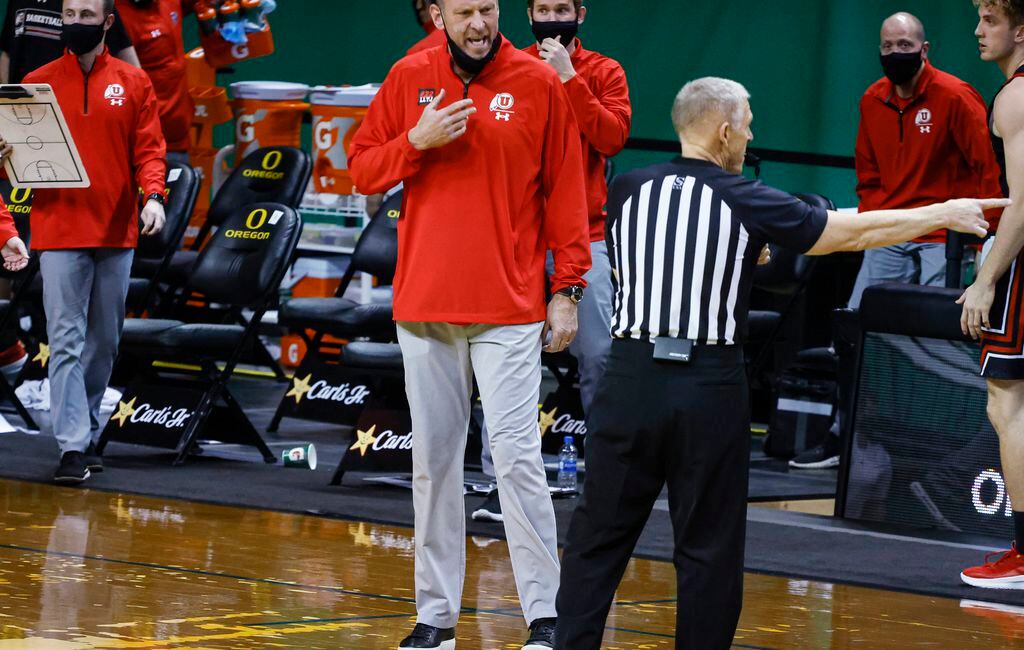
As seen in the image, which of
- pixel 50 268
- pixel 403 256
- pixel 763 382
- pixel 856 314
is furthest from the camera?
pixel 763 382

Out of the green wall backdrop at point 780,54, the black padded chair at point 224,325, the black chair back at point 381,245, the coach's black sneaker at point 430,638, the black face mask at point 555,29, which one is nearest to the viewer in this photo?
the coach's black sneaker at point 430,638

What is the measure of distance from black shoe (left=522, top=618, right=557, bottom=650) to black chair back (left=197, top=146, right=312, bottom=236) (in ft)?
15.0

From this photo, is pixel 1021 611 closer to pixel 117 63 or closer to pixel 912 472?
pixel 912 472

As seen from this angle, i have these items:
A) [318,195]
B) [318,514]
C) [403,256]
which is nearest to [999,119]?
[403,256]

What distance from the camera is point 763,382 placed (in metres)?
9.12

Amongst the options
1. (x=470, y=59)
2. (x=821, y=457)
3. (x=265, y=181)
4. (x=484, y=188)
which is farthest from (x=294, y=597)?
(x=265, y=181)

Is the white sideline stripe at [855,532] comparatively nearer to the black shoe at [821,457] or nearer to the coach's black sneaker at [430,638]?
the black shoe at [821,457]

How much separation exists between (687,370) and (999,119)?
7.39 feet

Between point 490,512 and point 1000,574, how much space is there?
71.4 inches

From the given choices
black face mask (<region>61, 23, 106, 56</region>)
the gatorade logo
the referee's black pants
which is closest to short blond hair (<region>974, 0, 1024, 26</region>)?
the referee's black pants

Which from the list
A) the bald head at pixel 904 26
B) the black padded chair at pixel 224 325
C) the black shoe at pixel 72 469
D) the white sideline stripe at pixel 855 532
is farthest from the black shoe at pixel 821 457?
the black shoe at pixel 72 469

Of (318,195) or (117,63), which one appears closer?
(117,63)

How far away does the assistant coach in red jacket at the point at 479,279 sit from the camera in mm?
4445

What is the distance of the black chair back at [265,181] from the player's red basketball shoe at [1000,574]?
422 centimetres
